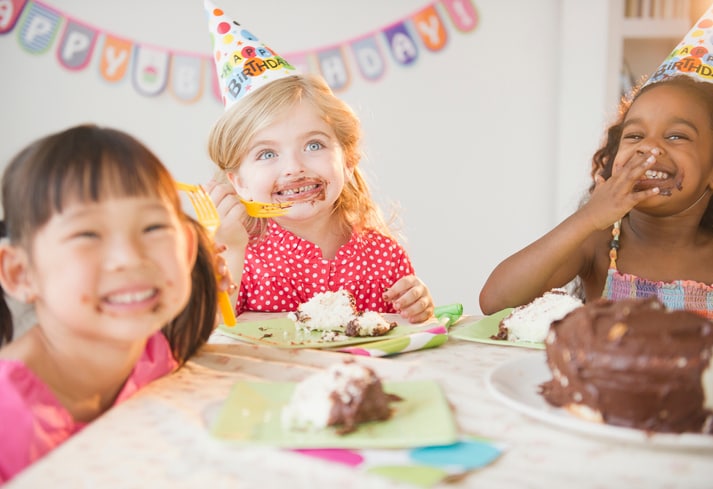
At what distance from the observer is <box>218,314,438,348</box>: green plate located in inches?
40.2

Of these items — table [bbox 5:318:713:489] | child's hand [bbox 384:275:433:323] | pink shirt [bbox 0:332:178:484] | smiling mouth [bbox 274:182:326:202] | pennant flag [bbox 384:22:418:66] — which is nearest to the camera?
table [bbox 5:318:713:489]

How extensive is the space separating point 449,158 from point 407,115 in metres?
0.28

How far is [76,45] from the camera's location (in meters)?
3.08

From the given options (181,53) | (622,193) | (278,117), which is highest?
(181,53)

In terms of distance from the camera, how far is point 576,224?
1.40 metres

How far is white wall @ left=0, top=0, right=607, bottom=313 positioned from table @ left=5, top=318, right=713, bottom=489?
247 centimetres

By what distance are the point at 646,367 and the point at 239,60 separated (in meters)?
1.25

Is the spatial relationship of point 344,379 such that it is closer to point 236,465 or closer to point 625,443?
point 236,465

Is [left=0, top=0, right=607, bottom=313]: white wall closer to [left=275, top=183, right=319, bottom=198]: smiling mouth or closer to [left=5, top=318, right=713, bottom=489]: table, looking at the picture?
[left=275, top=183, right=319, bottom=198]: smiling mouth

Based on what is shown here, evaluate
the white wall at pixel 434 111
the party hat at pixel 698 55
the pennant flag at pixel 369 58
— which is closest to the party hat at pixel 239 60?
the party hat at pixel 698 55

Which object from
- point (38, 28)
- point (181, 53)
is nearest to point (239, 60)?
point (181, 53)

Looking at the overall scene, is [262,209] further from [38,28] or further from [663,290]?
[38,28]

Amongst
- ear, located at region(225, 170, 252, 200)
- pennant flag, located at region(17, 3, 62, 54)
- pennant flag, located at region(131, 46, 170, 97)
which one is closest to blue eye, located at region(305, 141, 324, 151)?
ear, located at region(225, 170, 252, 200)

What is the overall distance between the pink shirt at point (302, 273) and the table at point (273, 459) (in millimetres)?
868
